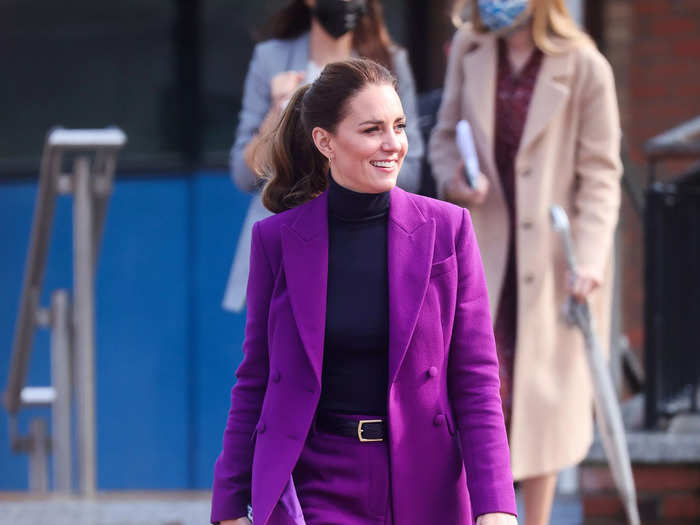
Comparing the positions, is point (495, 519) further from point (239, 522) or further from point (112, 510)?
point (112, 510)

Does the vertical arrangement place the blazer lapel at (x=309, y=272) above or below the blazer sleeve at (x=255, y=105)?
below

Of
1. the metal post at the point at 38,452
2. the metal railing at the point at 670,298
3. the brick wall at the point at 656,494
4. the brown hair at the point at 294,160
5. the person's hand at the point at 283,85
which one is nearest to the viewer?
the brown hair at the point at 294,160

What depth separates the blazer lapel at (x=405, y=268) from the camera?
273cm

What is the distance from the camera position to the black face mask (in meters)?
4.27

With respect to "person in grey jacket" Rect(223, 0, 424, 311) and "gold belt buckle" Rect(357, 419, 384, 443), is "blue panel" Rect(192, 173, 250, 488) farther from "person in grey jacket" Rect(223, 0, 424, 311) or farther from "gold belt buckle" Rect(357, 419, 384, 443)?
"gold belt buckle" Rect(357, 419, 384, 443)

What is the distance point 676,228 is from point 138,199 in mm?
3044

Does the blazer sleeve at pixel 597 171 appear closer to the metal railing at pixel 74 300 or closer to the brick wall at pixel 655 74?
the metal railing at pixel 74 300

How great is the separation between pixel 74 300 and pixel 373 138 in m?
2.47

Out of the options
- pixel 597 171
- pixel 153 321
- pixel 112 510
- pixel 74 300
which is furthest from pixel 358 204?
pixel 153 321

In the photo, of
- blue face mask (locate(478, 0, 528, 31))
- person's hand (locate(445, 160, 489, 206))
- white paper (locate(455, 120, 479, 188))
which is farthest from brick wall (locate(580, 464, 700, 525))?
blue face mask (locate(478, 0, 528, 31))

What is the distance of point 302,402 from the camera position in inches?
109

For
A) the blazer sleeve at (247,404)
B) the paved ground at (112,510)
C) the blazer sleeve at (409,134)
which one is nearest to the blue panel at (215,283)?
the paved ground at (112,510)

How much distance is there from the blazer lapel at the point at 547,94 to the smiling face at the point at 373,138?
1.64 meters

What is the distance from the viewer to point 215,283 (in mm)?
7535
